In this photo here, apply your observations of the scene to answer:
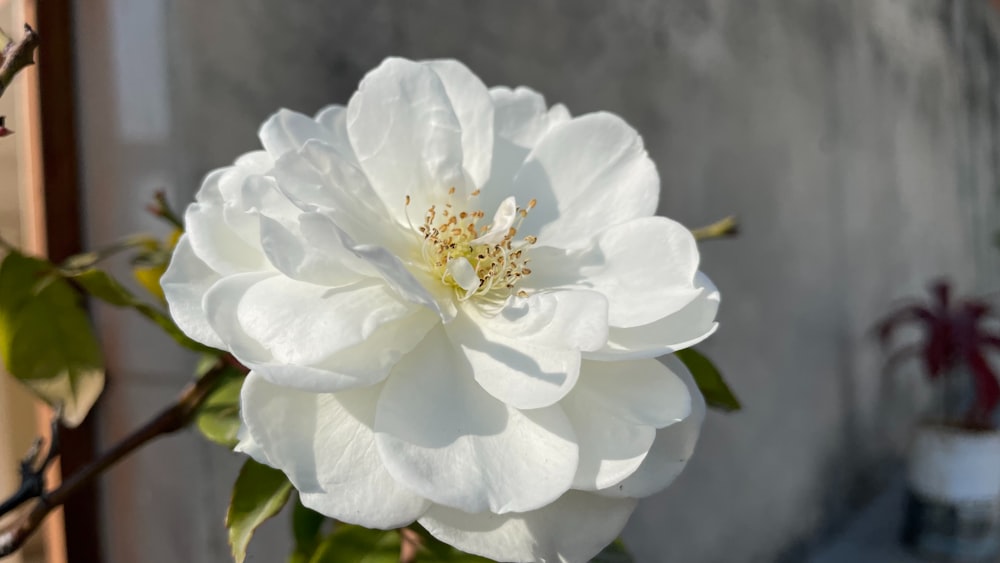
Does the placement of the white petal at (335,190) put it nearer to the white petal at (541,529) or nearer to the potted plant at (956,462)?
the white petal at (541,529)

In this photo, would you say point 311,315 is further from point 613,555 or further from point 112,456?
point 613,555

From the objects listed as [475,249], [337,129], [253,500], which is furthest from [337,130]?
[253,500]

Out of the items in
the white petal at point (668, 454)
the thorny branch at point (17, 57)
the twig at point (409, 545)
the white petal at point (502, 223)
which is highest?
the thorny branch at point (17, 57)

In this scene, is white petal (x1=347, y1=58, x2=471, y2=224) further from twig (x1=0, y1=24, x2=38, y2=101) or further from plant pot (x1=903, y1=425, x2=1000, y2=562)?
plant pot (x1=903, y1=425, x2=1000, y2=562)

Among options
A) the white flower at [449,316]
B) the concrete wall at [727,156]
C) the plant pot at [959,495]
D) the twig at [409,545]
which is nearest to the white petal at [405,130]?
the white flower at [449,316]

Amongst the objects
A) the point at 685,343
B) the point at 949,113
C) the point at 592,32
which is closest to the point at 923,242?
the point at 949,113

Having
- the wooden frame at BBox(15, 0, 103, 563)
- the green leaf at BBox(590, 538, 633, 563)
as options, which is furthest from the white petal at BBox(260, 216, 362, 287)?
the wooden frame at BBox(15, 0, 103, 563)
